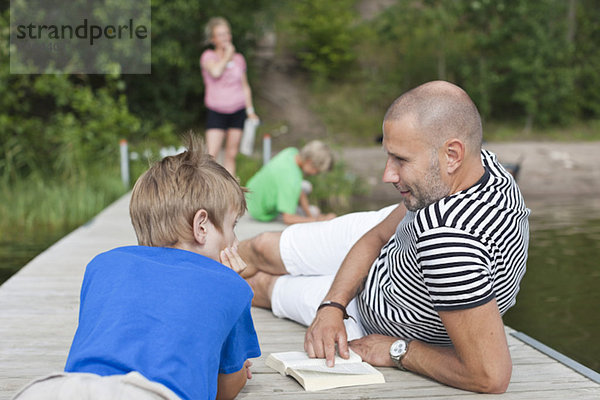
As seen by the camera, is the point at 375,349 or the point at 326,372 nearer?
the point at 326,372


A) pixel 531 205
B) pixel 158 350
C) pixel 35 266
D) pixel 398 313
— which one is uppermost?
pixel 158 350

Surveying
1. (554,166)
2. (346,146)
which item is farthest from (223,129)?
(346,146)

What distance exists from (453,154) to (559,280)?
4037 millimetres

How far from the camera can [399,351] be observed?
98.9 inches

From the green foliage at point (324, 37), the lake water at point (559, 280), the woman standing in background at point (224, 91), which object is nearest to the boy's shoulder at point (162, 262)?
the lake water at point (559, 280)

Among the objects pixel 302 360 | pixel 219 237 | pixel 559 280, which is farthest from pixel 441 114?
pixel 559 280

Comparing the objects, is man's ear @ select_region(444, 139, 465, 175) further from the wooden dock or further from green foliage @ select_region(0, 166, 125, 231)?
green foliage @ select_region(0, 166, 125, 231)

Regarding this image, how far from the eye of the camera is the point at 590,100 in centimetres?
1828

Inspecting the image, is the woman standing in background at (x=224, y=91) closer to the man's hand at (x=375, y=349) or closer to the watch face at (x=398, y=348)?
the man's hand at (x=375, y=349)

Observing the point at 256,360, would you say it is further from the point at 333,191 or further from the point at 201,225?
the point at 333,191

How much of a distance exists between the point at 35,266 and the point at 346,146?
11.9 metres

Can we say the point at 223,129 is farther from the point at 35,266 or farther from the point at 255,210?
the point at 35,266

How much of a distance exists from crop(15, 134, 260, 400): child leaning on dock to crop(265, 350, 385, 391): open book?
30cm

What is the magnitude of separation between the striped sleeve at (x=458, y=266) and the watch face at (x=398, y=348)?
0.48 meters
